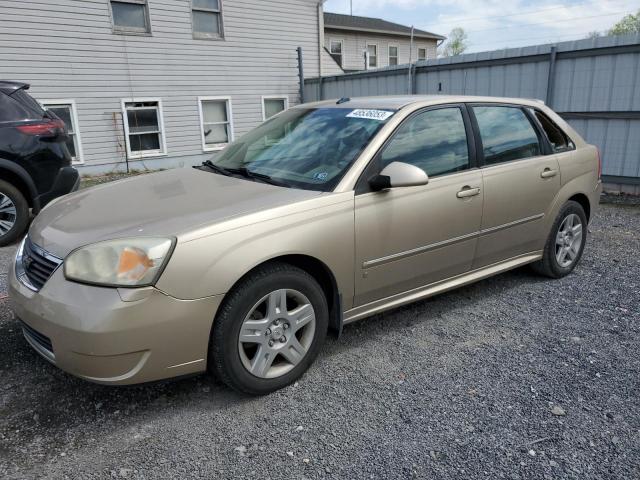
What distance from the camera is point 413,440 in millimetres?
2449

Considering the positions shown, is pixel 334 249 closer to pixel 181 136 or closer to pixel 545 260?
pixel 545 260

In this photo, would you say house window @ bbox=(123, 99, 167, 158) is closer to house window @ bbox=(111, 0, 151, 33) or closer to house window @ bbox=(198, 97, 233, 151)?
house window @ bbox=(198, 97, 233, 151)

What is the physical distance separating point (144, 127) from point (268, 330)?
11.2m

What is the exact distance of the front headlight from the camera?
2.34 meters

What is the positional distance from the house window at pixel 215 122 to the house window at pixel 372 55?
13.7 m

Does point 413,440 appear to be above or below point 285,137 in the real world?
below

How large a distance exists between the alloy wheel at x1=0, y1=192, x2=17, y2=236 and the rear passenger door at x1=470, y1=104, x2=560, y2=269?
5.28 meters

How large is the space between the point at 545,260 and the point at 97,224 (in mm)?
3647

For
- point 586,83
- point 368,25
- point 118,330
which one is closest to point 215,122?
point 586,83

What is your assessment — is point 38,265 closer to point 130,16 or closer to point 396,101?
point 396,101

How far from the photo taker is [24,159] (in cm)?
591

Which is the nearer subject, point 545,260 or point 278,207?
point 278,207

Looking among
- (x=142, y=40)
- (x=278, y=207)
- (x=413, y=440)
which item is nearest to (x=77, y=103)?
(x=142, y=40)

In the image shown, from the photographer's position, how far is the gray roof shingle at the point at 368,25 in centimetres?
2402
